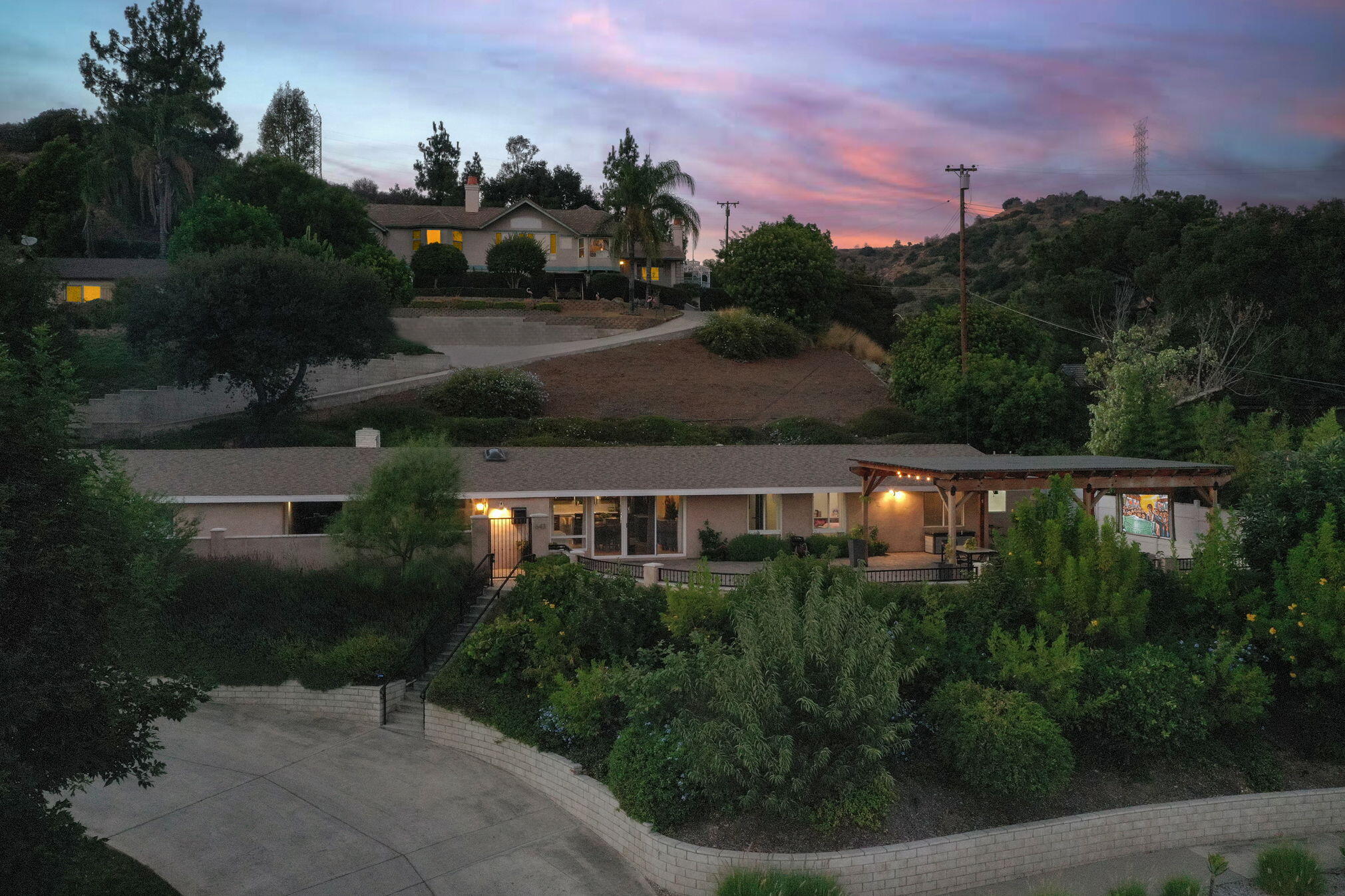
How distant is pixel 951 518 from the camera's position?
22.7 metres

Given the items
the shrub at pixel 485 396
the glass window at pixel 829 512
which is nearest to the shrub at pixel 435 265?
the shrub at pixel 485 396

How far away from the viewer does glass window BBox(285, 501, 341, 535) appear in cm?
2581

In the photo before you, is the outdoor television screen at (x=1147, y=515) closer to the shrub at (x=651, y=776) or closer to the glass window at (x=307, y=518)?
the shrub at (x=651, y=776)

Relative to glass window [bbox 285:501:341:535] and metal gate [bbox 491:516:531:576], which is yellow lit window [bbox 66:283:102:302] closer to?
glass window [bbox 285:501:341:535]

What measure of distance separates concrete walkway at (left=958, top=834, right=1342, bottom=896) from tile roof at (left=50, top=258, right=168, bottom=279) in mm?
49870

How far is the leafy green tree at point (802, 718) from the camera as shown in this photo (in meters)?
13.7

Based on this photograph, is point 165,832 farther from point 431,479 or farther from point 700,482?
point 700,482

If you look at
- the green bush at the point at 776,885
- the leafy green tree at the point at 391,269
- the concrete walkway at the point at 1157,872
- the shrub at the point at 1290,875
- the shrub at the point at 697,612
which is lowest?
the concrete walkway at the point at 1157,872

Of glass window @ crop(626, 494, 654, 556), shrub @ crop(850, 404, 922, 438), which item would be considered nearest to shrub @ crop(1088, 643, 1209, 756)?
glass window @ crop(626, 494, 654, 556)

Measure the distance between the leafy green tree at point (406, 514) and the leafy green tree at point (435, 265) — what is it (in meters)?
40.2

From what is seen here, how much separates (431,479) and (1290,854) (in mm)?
16103

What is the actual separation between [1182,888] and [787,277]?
151 ft

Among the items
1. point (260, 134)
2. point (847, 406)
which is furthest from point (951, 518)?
point (260, 134)

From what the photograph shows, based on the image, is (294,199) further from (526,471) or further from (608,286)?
(526,471)
